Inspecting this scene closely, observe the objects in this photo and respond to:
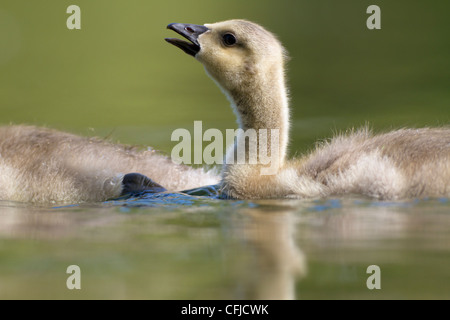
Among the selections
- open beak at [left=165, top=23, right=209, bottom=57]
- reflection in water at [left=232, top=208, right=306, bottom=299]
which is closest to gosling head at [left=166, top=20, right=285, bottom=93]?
open beak at [left=165, top=23, right=209, bottom=57]

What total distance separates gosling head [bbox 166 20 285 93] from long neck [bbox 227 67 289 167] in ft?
0.05

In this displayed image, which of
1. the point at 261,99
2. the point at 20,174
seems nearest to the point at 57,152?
the point at 20,174

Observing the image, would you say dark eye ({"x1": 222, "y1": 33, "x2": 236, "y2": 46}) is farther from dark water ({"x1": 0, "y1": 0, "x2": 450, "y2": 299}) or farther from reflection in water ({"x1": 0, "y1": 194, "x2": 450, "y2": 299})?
reflection in water ({"x1": 0, "y1": 194, "x2": 450, "y2": 299})

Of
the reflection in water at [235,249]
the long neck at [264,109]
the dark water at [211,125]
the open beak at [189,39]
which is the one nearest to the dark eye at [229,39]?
the open beak at [189,39]

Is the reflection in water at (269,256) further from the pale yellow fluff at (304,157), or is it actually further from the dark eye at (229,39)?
the dark eye at (229,39)

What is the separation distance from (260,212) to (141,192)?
1458 millimetres

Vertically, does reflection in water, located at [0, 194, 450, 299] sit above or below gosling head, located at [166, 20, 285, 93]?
below

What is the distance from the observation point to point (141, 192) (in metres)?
5.42

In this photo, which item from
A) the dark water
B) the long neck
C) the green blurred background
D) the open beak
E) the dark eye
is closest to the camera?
the dark water

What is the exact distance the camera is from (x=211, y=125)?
7.58 m

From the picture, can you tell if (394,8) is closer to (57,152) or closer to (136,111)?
(136,111)

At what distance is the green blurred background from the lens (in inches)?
306

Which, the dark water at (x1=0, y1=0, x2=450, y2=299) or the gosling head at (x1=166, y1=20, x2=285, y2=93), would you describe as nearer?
the dark water at (x1=0, y1=0, x2=450, y2=299)

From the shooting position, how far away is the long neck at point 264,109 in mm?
5238
